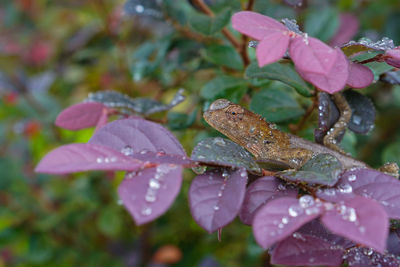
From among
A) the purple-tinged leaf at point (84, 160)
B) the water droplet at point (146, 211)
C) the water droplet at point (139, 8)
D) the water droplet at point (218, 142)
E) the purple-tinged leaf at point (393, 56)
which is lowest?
the water droplet at point (139, 8)

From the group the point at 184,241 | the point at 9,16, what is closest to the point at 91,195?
the point at 184,241

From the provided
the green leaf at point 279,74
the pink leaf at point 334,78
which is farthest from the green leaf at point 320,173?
the green leaf at point 279,74

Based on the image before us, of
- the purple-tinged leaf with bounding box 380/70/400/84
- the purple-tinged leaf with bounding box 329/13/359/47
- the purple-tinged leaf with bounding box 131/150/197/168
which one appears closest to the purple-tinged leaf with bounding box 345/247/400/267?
the purple-tinged leaf with bounding box 131/150/197/168

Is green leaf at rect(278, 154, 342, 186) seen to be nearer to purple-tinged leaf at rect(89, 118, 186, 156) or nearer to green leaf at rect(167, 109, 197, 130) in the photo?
purple-tinged leaf at rect(89, 118, 186, 156)

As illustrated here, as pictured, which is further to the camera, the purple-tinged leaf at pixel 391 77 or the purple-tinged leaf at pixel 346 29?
the purple-tinged leaf at pixel 346 29

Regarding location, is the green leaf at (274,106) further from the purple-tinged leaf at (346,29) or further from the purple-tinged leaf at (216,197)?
the purple-tinged leaf at (346,29)

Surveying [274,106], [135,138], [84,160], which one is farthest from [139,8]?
[84,160]
